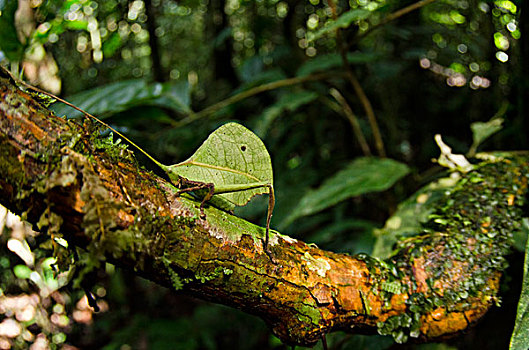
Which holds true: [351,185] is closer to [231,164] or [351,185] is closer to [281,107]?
[281,107]

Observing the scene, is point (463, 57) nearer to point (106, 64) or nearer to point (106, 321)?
point (106, 64)

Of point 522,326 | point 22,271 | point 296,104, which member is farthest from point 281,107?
point 22,271

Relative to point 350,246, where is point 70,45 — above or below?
above

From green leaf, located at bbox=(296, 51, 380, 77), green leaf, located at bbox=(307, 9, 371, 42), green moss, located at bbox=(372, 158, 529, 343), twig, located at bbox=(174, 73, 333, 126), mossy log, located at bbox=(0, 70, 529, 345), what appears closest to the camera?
mossy log, located at bbox=(0, 70, 529, 345)

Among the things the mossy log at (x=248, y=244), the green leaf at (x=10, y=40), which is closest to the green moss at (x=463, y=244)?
the mossy log at (x=248, y=244)

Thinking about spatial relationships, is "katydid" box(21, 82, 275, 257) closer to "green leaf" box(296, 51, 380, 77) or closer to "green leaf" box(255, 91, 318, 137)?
"green leaf" box(255, 91, 318, 137)

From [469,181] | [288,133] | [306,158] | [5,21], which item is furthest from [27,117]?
[288,133]

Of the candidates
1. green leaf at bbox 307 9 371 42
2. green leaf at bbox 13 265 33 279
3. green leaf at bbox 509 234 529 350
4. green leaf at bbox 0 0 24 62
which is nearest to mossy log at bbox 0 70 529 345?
green leaf at bbox 509 234 529 350
